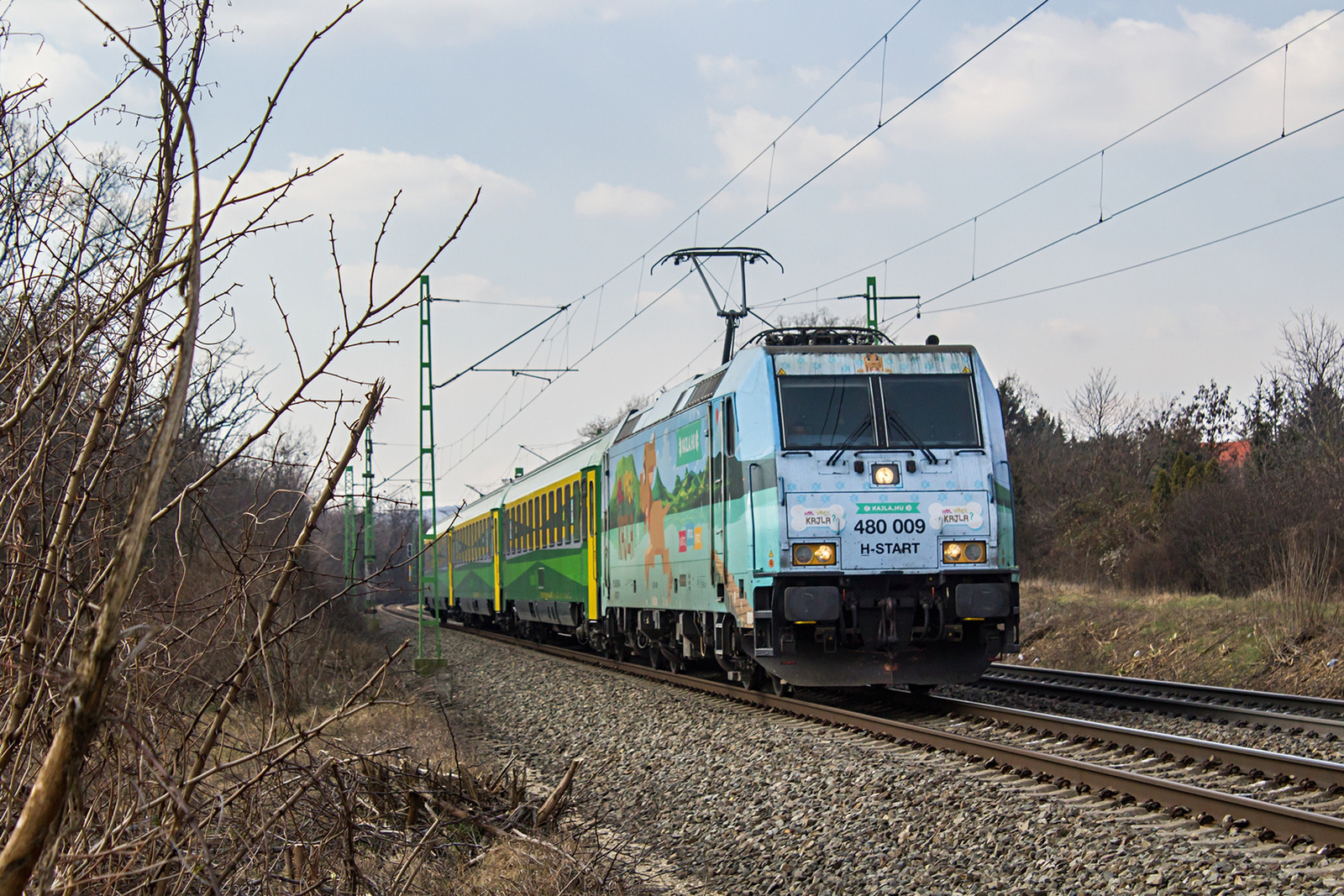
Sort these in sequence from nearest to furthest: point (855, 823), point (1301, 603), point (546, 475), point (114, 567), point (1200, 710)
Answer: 1. point (114, 567)
2. point (855, 823)
3. point (1200, 710)
4. point (1301, 603)
5. point (546, 475)

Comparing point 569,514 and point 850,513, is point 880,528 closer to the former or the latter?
point 850,513

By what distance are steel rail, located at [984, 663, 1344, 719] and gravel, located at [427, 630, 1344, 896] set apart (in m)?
4.09

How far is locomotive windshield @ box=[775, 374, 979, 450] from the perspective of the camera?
10961 mm

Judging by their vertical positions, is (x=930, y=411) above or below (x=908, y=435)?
above

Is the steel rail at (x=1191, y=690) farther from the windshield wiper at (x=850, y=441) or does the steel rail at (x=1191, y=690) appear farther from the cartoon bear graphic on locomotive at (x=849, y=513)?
the windshield wiper at (x=850, y=441)

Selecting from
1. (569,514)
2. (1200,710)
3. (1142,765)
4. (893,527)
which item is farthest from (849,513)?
(569,514)

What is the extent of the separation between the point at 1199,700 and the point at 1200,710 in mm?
1700

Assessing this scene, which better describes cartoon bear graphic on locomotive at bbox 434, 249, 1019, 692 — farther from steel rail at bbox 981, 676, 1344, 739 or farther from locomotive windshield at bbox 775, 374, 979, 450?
steel rail at bbox 981, 676, 1344, 739

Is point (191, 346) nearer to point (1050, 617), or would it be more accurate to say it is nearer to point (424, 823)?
point (424, 823)

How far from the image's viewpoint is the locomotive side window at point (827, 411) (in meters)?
10.9

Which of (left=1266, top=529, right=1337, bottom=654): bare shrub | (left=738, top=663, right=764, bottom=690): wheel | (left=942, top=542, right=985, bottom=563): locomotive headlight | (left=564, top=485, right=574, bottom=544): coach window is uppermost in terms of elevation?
(left=564, top=485, right=574, bottom=544): coach window

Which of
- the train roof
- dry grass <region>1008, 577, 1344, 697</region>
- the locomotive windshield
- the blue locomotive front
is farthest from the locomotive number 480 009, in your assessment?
dry grass <region>1008, 577, 1344, 697</region>

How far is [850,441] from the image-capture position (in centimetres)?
1094

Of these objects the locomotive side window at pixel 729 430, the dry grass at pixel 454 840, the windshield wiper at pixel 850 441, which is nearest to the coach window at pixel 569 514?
the locomotive side window at pixel 729 430
